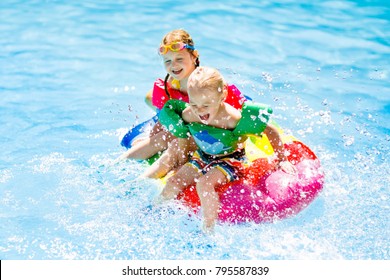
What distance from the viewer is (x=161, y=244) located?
175 inches

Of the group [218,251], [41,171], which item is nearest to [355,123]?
[218,251]

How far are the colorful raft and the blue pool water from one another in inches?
4.1

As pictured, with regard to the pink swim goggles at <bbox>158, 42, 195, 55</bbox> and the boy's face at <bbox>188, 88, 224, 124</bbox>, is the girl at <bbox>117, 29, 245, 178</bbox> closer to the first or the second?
the pink swim goggles at <bbox>158, 42, 195, 55</bbox>

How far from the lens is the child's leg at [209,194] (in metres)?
4.37

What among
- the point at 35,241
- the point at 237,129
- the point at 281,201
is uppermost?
the point at 237,129

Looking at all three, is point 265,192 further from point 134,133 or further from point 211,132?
point 134,133

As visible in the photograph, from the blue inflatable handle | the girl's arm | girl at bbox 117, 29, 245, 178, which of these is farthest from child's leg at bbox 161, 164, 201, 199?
the blue inflatable handle

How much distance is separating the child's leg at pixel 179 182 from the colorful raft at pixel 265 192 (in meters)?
0.04

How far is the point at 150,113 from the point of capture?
6680 millimetres

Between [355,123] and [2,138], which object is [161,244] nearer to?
[2,138]

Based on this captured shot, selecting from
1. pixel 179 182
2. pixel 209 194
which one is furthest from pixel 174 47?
pixel 209 194

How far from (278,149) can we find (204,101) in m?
0.75

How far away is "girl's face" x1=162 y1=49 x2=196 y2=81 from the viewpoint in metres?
4.86

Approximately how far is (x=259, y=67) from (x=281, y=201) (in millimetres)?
3360
